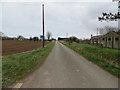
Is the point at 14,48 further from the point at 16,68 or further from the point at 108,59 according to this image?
the point at 16,68

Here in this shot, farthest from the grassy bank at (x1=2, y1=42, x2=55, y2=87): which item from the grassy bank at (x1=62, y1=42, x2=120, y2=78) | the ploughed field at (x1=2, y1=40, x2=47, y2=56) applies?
the ploughed field at (x1=2, y1=40, x2=47, y2=56)

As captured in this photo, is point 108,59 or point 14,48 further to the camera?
point 14,48

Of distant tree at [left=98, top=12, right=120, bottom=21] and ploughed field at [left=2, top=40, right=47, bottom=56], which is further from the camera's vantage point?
ploughed field at [left=2, top=40, right=47, bottom=56]

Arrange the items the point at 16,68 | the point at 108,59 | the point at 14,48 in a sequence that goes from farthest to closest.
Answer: the point at 14,48 → the point at 108,59 → the point at 16,68

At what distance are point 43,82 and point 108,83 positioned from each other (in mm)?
2605

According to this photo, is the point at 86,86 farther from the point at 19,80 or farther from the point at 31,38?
the point at 31,38

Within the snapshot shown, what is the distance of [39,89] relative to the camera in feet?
17.8

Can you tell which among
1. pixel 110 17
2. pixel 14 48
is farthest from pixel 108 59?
pixel 14 48

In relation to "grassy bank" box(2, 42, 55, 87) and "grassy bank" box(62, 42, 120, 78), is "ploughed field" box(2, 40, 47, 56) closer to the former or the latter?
"grassy bank" box(2, 42, 55, 87)

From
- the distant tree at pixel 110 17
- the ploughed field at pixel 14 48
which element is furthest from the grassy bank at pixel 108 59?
the ploughed field at pixel 14 48

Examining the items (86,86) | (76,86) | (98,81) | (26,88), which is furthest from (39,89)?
(98,81)

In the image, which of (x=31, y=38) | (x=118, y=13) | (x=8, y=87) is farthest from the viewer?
(x=31, y=38)

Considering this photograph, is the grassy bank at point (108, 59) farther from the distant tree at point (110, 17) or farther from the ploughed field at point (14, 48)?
the ploughed field at point (14, 48)

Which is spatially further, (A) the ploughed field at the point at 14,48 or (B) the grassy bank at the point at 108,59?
(A) the ploughed field at the point at 14,48
